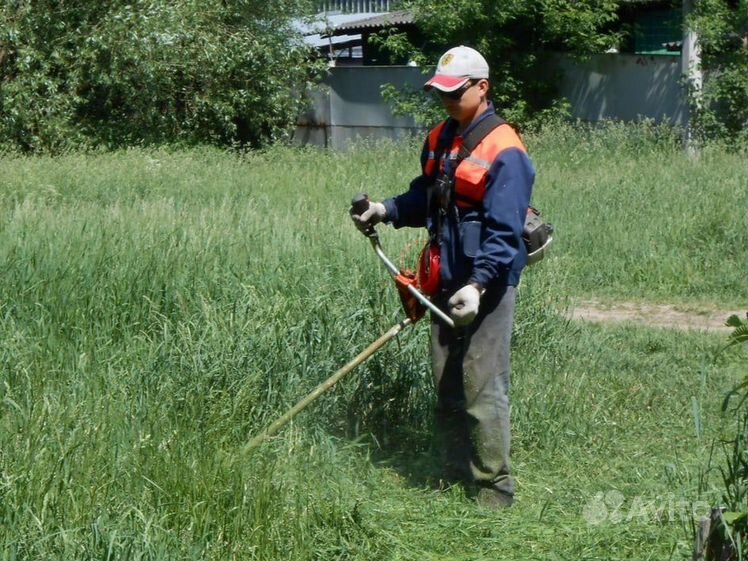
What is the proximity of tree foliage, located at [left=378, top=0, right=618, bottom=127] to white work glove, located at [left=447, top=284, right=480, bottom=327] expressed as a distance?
15.0 meters

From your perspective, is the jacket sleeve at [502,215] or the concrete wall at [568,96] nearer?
the jacket sleeve at [502,215]

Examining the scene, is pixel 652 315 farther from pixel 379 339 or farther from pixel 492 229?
pixel 492 229

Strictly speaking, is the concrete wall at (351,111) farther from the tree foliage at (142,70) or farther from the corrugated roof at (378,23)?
the corrugated roof at (378,23)

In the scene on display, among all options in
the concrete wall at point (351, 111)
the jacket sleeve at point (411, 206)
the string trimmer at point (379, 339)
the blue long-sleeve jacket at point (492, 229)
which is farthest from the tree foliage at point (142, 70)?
the blue long-sleeve jacket at point (492, 229)

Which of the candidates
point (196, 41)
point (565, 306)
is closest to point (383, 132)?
point (196, 41)

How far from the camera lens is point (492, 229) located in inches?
186

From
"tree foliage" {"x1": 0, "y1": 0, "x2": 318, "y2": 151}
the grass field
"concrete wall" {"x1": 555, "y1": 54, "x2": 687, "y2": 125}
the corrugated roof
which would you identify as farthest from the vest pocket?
the corrugated roof

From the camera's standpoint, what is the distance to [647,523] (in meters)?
4.54

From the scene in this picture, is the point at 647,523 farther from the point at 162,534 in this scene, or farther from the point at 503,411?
the point at 162,534

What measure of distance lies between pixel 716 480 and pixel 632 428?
1.09 meters

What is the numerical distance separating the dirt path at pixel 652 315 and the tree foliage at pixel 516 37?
10.4 meters

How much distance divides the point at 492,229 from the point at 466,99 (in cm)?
56

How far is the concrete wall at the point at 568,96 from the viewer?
18.5 m

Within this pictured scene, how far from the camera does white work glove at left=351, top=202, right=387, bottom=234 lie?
5180 millimetres
